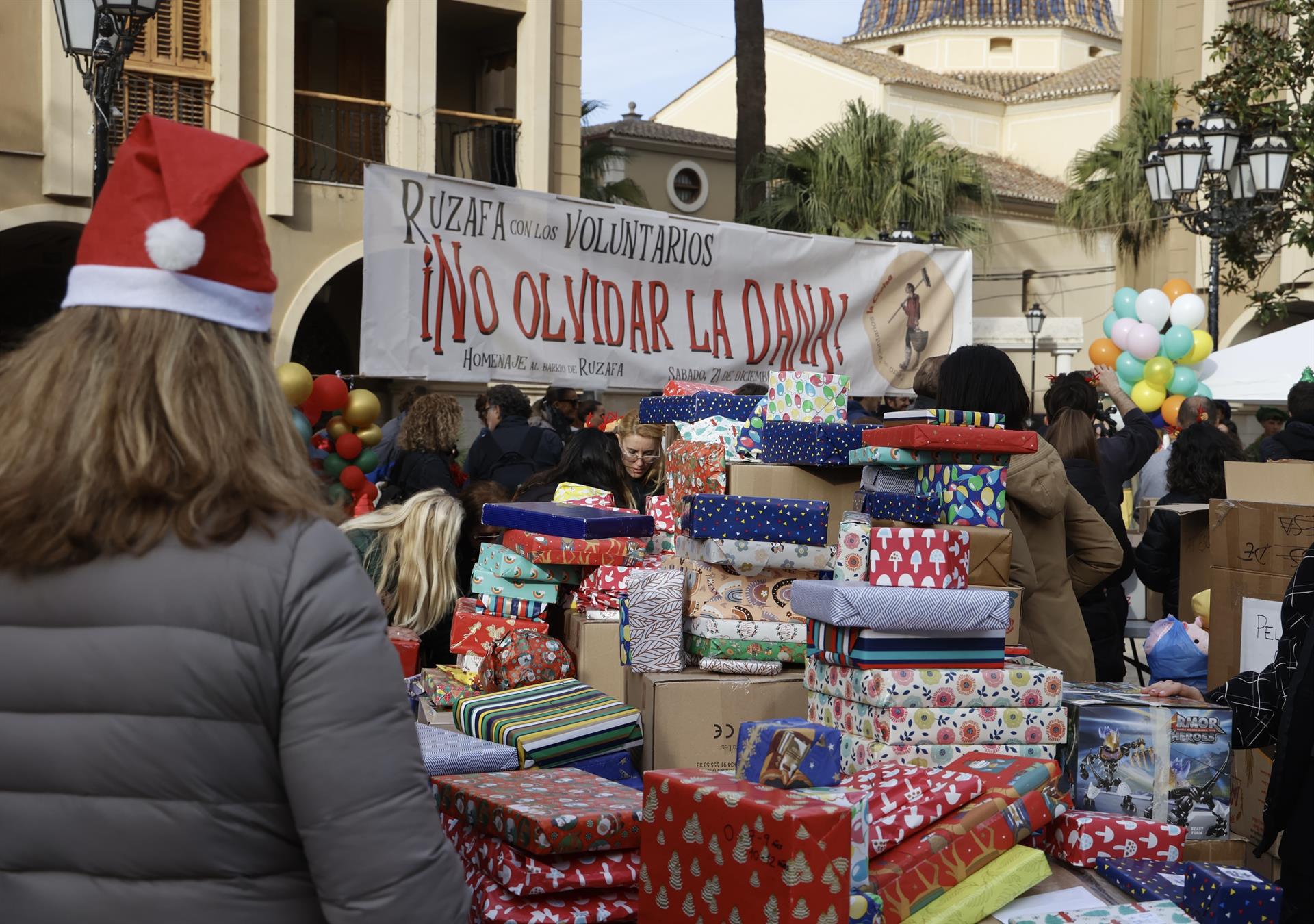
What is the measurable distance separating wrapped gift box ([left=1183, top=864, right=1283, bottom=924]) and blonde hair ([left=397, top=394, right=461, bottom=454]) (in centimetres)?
571

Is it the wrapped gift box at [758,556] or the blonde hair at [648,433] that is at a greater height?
the blonde hair at [648,433]

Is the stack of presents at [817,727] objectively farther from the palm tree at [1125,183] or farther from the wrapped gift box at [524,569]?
the palm tree at [1125,183]

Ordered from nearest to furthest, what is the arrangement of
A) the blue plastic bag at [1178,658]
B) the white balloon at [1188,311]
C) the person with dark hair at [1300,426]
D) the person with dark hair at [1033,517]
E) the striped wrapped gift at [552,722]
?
the striped wrapped gift at [552,722]
the blue plastic bag at [1178,658]
the person with dark hair at [1033,517]
the person with dark hair at [1300,426]
the white balloon at [1188,311]

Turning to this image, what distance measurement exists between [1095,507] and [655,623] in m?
2.59

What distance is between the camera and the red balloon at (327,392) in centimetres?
943

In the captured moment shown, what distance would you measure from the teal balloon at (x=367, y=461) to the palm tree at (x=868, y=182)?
55.0ft

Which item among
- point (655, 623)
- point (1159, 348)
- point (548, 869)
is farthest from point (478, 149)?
point (548, 869)

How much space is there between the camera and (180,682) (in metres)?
1.53

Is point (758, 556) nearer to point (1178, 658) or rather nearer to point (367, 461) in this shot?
point (1178, 658)

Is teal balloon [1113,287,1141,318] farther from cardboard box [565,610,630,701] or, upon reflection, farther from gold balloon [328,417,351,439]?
cardboard box [565,610,630,701]

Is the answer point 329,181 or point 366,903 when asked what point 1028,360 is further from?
point 366,903

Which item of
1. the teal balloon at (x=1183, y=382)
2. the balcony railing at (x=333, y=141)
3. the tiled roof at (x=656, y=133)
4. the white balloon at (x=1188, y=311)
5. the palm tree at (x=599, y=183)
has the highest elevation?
the tiled roof at (x=656, y=133)

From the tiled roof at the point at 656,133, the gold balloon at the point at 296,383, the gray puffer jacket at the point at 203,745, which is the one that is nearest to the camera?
the gray puffer jacket at the point at 203,745

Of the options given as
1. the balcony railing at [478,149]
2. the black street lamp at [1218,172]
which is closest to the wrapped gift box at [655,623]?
the black street lamp at [1218,172]
